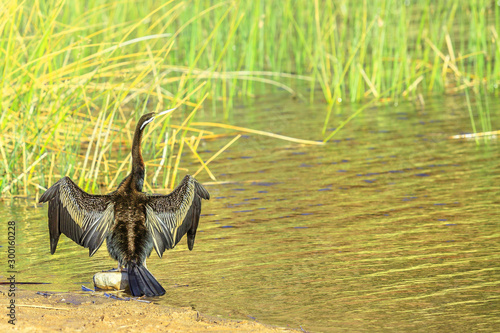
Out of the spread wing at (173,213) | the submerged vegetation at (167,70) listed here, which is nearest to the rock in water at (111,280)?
the spread wing at (173,213)

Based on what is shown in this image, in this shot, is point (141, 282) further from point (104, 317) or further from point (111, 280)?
point (104, 317)

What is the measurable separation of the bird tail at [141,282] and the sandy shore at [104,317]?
0.57 ft

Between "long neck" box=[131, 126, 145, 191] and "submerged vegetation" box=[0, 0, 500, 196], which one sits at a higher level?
"submerged vegetation" box=[0, 0, 500, 196]

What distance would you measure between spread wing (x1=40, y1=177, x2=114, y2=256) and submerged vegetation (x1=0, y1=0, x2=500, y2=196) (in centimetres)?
165

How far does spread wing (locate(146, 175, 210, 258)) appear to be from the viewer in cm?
511

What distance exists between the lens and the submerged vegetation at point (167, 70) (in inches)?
281

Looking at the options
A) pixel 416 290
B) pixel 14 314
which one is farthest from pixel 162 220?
pixel 416 290

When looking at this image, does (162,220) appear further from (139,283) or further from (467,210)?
(467,210)

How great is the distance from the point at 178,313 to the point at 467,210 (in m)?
3.04

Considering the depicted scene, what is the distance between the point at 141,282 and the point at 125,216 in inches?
19.5

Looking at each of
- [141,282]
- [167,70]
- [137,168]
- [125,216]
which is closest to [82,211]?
[125,216]

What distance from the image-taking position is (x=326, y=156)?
27.9 ft
